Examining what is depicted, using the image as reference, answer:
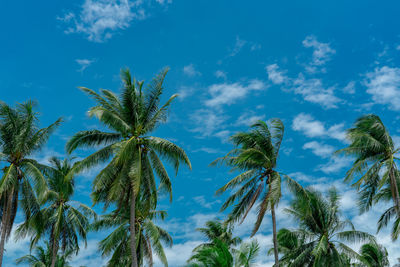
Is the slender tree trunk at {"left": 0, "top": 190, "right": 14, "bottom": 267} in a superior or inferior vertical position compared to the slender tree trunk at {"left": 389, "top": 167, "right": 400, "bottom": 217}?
inferior

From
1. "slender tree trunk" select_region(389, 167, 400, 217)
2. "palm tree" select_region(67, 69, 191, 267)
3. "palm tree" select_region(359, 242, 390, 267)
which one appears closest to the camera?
"palm tree" select_region(67, 69, 191, 267)

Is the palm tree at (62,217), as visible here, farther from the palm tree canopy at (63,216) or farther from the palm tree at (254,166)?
the palm tree at (254,166)

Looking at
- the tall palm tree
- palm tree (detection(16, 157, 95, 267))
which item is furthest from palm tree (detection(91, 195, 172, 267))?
the tall palm tree

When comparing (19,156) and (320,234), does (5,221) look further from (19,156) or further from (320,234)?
(320,234)

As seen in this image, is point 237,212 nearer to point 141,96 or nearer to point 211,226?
point 141,96

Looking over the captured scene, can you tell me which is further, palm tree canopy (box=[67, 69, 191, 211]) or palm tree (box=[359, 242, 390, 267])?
palm tree (box=[359, 242, 390, 267])

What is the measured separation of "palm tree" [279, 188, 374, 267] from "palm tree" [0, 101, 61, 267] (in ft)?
A: 53.8

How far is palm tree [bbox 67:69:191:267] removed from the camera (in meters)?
22.0

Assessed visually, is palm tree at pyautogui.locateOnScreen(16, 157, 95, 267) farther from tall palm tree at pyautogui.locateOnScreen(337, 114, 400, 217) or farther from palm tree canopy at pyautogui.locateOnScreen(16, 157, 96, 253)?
tall palm tree at pyautogui.locateOnScreen(337, 114, 400, 217)

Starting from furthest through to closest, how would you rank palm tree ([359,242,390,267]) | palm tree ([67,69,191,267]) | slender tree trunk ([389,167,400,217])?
1. palm tree ([359,242,390,267])
2. slender tree trunk ([389,167,400,217])
3. palm tree ([67,69,191,267])

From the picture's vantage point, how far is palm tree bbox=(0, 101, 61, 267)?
23953mm

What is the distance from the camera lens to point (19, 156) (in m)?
24.5

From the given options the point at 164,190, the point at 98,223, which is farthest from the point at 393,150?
the point at 98,223

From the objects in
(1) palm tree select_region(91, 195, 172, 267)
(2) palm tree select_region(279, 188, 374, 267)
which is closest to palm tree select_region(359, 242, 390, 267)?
(2) palm tree select_region(279, 188, 374, 267)
